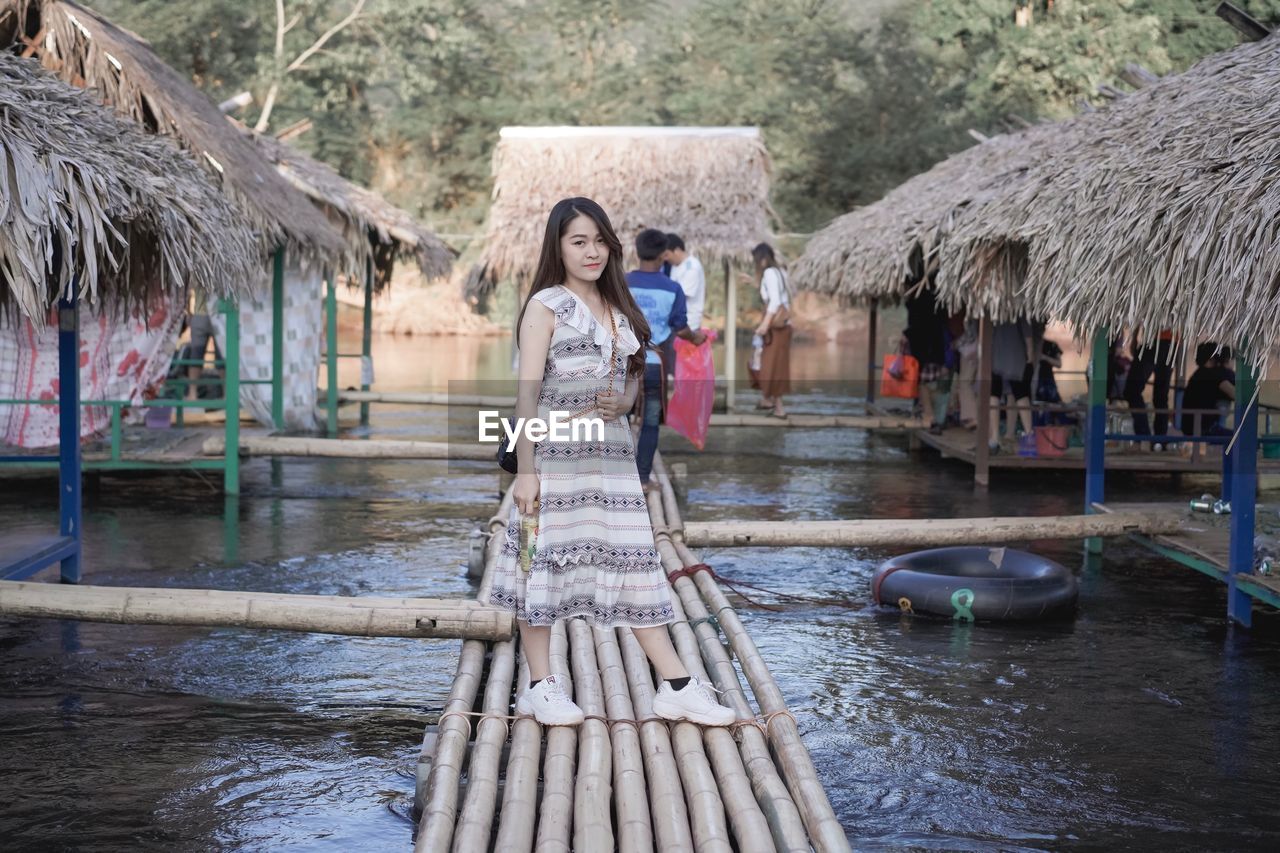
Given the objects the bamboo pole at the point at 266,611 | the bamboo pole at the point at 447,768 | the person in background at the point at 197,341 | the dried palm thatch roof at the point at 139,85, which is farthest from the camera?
the person in background at the point at 197,341

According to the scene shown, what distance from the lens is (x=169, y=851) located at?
370 cm

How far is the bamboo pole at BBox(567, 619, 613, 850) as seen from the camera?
338 centimetres

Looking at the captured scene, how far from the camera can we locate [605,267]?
4.22 metres

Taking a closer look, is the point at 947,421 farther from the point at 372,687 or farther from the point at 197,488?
the point at 372,687

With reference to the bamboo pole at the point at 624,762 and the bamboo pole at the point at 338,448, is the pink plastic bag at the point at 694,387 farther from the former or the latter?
the bamboo pole at the point at 624,762

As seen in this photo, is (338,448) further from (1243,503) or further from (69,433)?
(1243,503)

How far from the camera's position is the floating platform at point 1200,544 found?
5848 millimetres

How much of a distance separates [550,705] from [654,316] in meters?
4.29

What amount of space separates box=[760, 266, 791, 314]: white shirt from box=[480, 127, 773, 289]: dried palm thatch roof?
8.54 feet

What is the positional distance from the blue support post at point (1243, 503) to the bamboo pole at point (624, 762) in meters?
2.81

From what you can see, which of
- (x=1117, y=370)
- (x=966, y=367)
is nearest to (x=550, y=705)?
(x=966, y=367)

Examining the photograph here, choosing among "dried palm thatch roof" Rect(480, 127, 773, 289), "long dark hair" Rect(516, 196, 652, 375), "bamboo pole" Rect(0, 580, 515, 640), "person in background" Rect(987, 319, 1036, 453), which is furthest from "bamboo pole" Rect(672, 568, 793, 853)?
"dried palm thatch roof" Rect(480, 127, 773, 289)

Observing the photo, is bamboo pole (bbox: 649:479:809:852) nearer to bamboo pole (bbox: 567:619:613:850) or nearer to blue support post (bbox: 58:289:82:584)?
bamboo pole (bbox: 567:619:613:850)

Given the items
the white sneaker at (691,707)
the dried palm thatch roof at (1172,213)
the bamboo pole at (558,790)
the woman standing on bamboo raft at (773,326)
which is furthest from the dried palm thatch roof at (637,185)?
the white sneaker at (691,707)
